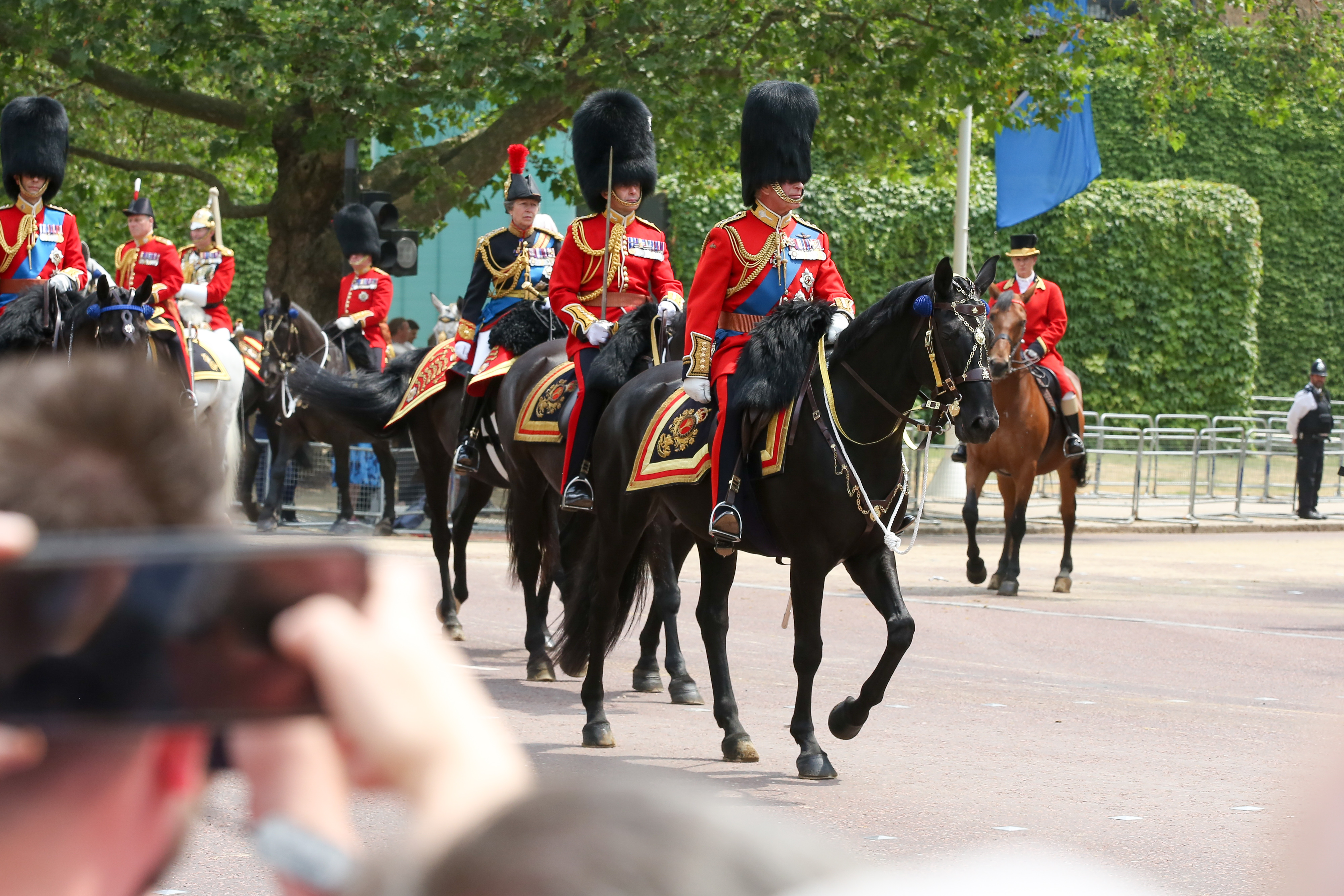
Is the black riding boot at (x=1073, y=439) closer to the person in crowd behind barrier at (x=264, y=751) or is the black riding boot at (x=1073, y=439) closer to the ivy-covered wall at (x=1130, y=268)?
the person in crowd behind barrier at (x=264, y=751)

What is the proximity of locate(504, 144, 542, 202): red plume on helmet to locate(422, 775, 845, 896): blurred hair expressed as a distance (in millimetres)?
9362

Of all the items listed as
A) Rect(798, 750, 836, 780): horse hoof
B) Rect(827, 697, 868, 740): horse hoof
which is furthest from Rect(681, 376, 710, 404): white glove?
Rect(798, 750, 836, 780): horse hoof

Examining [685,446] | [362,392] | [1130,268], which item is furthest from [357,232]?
[1130,268]

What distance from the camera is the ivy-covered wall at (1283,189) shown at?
30.5 m

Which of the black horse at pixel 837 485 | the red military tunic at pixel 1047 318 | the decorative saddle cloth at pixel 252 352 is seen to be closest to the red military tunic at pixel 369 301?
the decorative saddle cloth at pixel 252 352

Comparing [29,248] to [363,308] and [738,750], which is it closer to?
[363,308]

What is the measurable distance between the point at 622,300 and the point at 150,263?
677 cm

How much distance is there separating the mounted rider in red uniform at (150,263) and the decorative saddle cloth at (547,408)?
14.2ft

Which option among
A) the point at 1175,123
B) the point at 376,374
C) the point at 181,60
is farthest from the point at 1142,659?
the point at 1175,123

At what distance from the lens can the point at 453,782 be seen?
79 cm

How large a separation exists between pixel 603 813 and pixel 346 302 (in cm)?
1683

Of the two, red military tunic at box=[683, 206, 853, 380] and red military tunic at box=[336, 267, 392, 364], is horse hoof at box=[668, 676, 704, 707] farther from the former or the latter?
red military tunic at box=[336, 267, 392, 364]

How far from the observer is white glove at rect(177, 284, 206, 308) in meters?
15.6

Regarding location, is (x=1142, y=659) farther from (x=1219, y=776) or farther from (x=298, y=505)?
(x=298, y=505)
